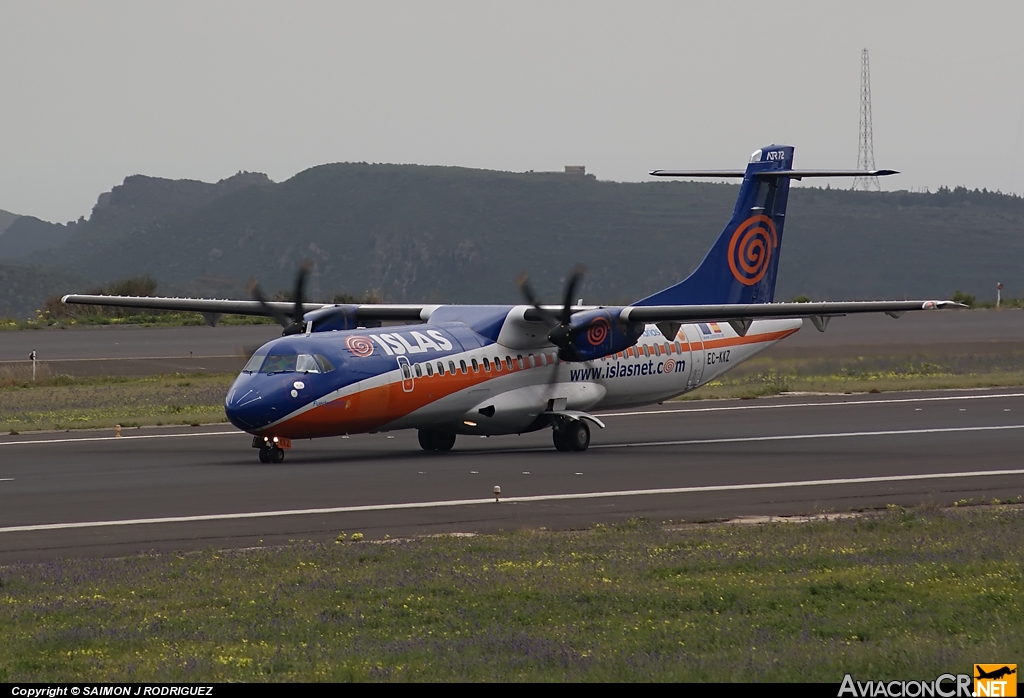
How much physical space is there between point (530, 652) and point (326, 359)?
14674mm

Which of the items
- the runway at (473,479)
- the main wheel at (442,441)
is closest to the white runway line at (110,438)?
the runway at (473,479)

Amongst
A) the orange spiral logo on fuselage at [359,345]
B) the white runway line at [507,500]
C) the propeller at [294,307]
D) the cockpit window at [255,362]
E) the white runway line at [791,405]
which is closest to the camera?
the white runway line at [507,500]

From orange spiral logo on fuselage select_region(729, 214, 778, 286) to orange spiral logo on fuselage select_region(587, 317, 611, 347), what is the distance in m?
5.99

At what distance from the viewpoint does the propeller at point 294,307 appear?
91.1ft

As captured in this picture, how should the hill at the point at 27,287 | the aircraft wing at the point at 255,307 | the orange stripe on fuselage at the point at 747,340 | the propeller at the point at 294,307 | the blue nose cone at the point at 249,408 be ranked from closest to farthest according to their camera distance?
the blue nose cone at the point at 249,408, the propeller at the point at 294,307, the aircraft wing at the point at 255,307, the orange stripe on fuselage at the point at 747,340, the hill at the point at 27,287

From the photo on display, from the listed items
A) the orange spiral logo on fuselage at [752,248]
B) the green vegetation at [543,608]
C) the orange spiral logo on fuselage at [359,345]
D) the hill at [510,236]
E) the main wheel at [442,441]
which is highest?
the hill at [510,236]

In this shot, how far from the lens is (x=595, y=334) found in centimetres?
2667

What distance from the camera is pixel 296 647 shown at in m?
10.2

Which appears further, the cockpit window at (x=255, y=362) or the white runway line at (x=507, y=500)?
the cockpit window at (x=255, y=362)

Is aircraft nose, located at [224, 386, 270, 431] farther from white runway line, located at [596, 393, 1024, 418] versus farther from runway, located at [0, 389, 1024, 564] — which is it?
white runway line, located at [596, 393, 1024, 418]

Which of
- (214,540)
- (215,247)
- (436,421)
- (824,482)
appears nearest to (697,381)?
(436,421)

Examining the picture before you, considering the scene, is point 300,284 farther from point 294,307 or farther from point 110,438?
point 110,438

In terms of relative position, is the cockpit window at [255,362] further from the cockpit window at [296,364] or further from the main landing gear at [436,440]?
the main landing gear at [436,440]

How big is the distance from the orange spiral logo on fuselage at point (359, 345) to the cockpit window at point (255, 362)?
1.61 meters
